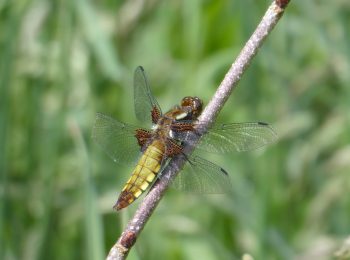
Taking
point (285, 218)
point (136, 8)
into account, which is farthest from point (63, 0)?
point (285, 218)

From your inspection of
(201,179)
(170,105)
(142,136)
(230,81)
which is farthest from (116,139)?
(170,105)

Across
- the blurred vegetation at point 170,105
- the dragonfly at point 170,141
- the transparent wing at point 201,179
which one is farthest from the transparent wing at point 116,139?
the blurred vegetation at point 170,105

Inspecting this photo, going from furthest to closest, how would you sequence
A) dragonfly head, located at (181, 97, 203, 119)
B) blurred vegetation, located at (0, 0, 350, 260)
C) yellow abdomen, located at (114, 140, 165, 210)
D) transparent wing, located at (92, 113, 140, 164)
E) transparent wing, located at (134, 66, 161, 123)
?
blurred vegetation, located at (0, 0, 350, 260), transparent wing, located at (134, 66, 161, 123), transparent wing, located at (92, 113, 140, 164), dragonfly head, located at (181, 97, 203, 119), yellow abdomen, located at (114, 140, 165, 210)

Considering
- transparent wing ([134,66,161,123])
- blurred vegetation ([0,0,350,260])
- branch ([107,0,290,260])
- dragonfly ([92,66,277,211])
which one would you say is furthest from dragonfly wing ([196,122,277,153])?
blurred vegetation ([0,0,350,260])

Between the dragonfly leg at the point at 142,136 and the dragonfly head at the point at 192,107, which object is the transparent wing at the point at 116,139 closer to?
the dragonfly leg at the point at 142,136

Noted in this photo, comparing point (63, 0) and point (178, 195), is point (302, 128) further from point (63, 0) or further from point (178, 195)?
point (63, 0)

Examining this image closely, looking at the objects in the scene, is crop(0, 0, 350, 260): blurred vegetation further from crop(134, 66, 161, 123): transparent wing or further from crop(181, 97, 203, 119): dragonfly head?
crop(181, 97, 203, 119): dragonfly head
